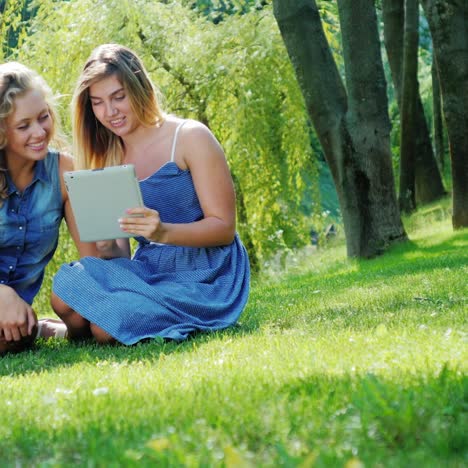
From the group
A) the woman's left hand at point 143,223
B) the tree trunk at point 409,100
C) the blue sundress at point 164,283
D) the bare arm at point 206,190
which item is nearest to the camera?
the woman's left hand at point 143,223

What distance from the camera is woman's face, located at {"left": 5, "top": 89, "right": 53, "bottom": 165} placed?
536 cm

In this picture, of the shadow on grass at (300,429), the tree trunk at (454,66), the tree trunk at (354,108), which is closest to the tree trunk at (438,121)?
the tree trunk at (454,66)

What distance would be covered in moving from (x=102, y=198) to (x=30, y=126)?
64 cm

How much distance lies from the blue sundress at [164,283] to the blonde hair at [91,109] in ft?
0.84

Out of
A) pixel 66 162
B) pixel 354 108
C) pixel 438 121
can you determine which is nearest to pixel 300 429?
pixel 66 162

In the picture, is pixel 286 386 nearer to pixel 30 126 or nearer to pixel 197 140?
pixel 197 140

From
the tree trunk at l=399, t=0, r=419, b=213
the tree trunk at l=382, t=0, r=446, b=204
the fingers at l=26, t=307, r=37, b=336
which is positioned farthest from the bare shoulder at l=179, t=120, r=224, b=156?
the tree trunk at l=382, t=0, r=446, b=204

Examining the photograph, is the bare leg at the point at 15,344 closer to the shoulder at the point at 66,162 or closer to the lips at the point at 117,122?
the shoulder at the point at 66,162

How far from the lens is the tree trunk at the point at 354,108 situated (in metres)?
10.4

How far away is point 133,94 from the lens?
17.7ft

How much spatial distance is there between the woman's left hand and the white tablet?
0.07m

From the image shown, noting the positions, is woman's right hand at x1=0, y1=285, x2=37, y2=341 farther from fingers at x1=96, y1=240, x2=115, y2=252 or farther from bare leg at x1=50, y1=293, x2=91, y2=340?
fingers at x1=96, y1=240, x2=115, y2=252

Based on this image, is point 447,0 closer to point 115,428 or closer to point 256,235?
point 256,235

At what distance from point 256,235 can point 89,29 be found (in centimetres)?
387
